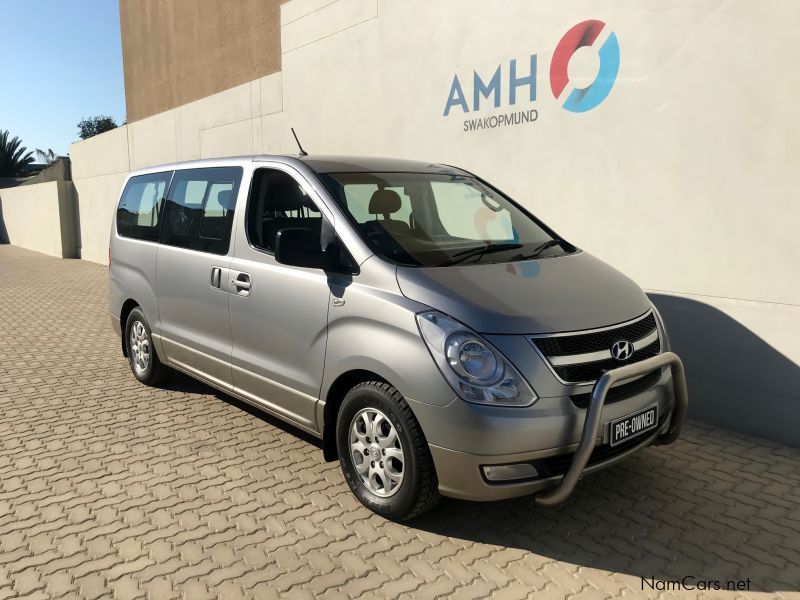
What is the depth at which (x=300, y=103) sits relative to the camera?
30.6ft

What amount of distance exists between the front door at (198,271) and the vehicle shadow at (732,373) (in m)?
3.37

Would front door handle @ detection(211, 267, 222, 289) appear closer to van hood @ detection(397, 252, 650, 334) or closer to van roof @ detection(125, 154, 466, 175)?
van roof @ detection(125, 154, 466, 175)

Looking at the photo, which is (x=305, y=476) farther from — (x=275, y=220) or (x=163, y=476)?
(x=275, y=220)

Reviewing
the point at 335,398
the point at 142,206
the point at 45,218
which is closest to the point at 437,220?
the point at 335,398

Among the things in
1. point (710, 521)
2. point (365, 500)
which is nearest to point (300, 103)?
point (365, 500)

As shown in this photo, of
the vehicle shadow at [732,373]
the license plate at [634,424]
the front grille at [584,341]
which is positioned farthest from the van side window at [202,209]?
the vehicle shadow at [732,373]

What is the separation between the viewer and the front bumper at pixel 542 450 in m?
2.87

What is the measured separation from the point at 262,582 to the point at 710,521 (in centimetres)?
233

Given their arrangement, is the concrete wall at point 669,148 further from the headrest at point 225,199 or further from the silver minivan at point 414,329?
the headrest at point 225,199

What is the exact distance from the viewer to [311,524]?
11.2ft

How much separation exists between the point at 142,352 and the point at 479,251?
3.44 metres

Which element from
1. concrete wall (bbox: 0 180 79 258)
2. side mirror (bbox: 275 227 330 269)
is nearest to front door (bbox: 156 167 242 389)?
side mirror (bbox: 275 227 330 269)

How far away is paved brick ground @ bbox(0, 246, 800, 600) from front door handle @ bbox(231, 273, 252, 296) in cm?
109

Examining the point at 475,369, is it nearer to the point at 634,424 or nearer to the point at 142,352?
the point at 634,424
